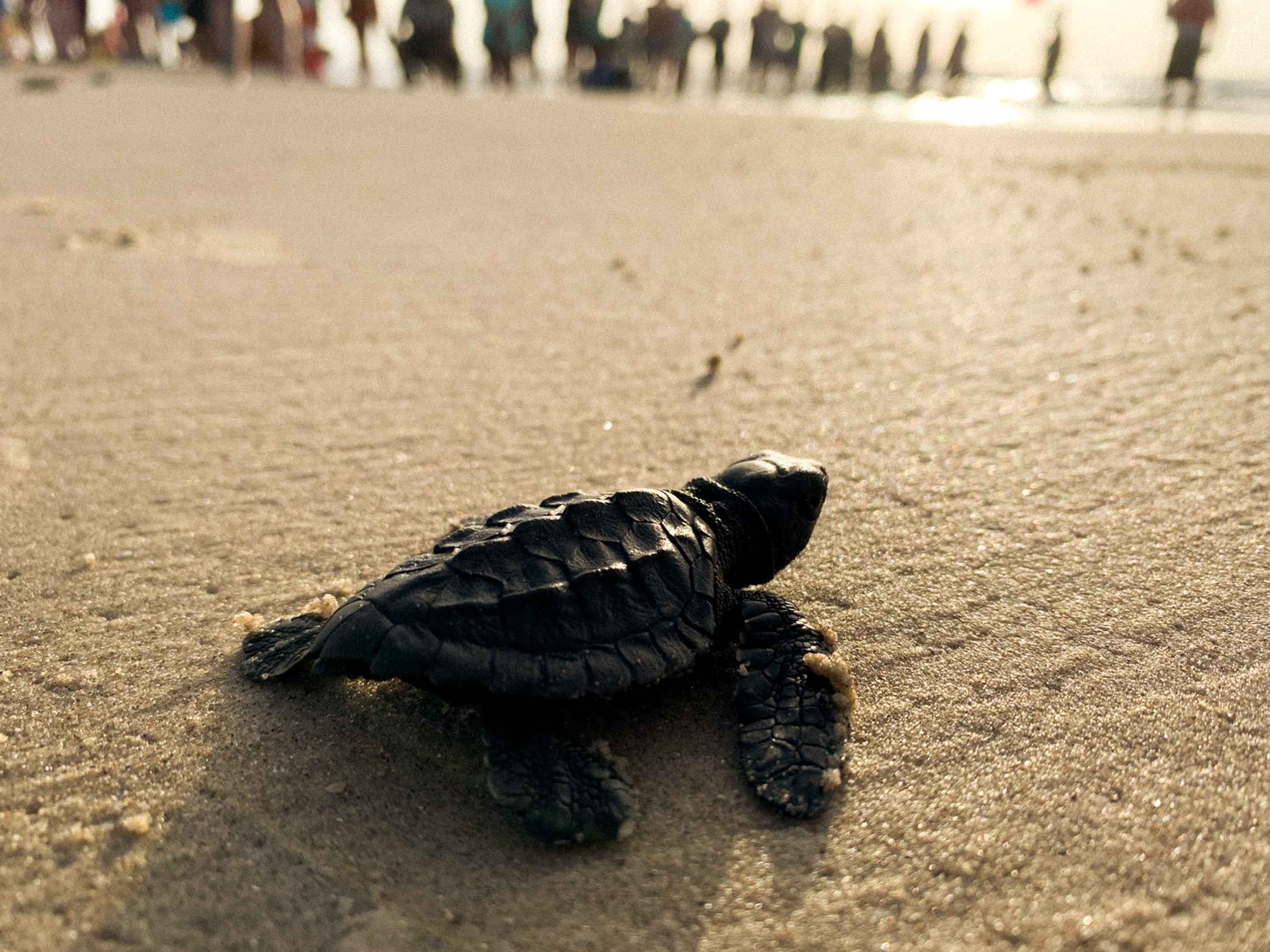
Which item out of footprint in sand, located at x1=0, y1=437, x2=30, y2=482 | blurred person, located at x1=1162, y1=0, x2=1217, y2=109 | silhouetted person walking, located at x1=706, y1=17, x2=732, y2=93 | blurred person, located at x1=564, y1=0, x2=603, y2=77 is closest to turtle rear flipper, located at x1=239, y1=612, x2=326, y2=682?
footprint in sand, located at x1=0, y1=437, x2=30, y2=482

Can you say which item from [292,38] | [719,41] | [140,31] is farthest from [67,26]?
[719,41]

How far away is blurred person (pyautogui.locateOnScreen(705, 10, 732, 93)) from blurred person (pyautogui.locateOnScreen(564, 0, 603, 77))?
317cm

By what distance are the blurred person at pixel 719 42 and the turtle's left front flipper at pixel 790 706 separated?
17.7 meters

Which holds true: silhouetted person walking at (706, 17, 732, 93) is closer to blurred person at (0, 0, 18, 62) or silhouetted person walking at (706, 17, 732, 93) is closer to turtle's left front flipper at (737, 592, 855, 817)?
blurred person at (0, 0, 18, 62)

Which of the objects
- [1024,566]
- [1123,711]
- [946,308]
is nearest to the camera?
[1123,711]

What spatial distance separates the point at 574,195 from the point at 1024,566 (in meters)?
4.49

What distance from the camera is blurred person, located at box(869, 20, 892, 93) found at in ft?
69.6

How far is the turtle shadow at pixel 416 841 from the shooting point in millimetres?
1317

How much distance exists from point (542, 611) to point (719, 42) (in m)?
19.5

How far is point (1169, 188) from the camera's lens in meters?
6.24

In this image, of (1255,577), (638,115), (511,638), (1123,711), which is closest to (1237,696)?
(1123,711)

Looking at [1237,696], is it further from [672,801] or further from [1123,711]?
[672,801]

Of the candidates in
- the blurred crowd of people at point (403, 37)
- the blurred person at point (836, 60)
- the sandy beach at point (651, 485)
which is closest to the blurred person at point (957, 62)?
the blurred person at point (836, 60)

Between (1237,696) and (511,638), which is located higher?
(511,638)
